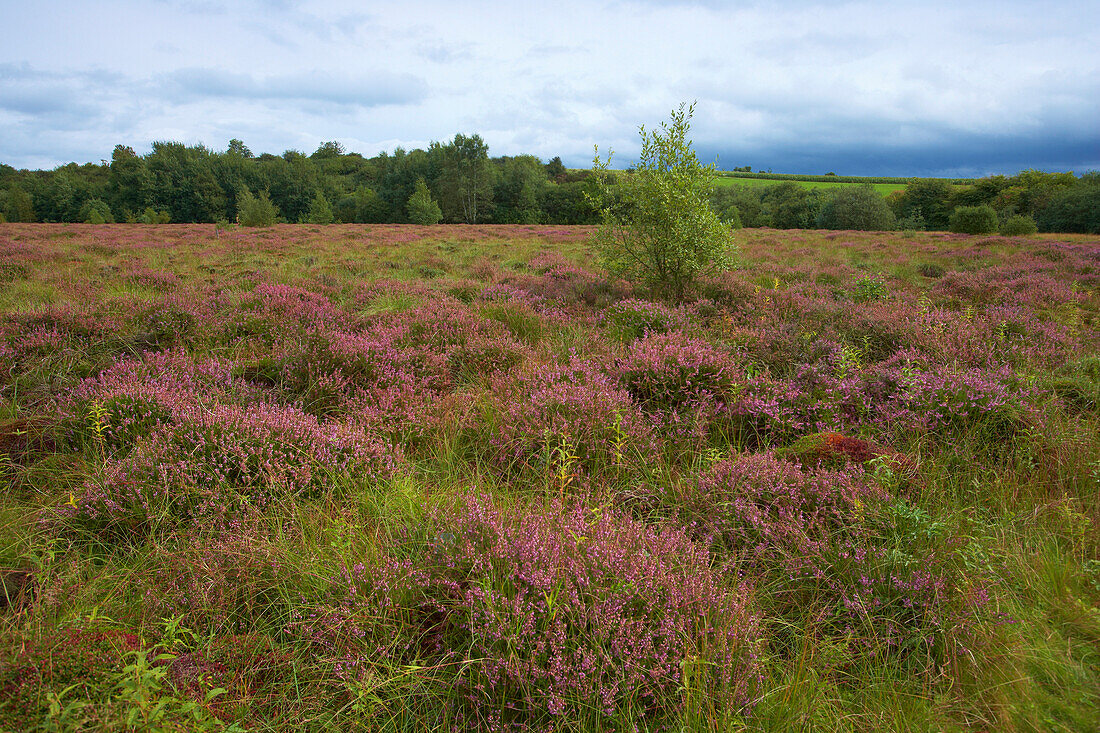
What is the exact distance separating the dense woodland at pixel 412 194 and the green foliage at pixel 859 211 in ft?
0.31

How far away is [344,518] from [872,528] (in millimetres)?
2893

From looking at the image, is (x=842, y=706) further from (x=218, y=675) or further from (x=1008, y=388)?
(x=1008, y=388)

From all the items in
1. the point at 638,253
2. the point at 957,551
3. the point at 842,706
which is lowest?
the point at 842,706

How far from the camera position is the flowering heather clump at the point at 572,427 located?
3402mm

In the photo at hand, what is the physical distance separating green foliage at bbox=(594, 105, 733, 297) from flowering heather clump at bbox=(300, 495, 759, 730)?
259 inches

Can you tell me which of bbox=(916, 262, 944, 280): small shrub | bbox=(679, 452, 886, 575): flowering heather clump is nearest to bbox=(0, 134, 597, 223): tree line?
bbox=(916, 262, 944, 280): small shrub

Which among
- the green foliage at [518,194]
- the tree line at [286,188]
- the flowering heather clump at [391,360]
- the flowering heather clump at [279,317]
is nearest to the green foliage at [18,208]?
the tree line at [286,188]

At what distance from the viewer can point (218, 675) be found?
5.78 feet

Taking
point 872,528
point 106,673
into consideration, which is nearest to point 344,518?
point 106,673

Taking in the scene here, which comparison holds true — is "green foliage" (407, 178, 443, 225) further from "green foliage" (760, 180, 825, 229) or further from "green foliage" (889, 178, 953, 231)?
"green foliage" (889, 178, 953, 231)

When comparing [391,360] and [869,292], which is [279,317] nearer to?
[391,360]

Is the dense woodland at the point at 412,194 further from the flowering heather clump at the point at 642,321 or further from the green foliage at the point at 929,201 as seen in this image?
the flowering heather clump at the point at 642,321

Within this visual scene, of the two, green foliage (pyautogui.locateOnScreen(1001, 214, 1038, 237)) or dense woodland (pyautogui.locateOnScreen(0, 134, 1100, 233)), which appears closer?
green foliage (pyautogui.locateOnScreen(1001, 214, 1038, 237))

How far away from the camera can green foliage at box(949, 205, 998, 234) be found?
1134 inches
